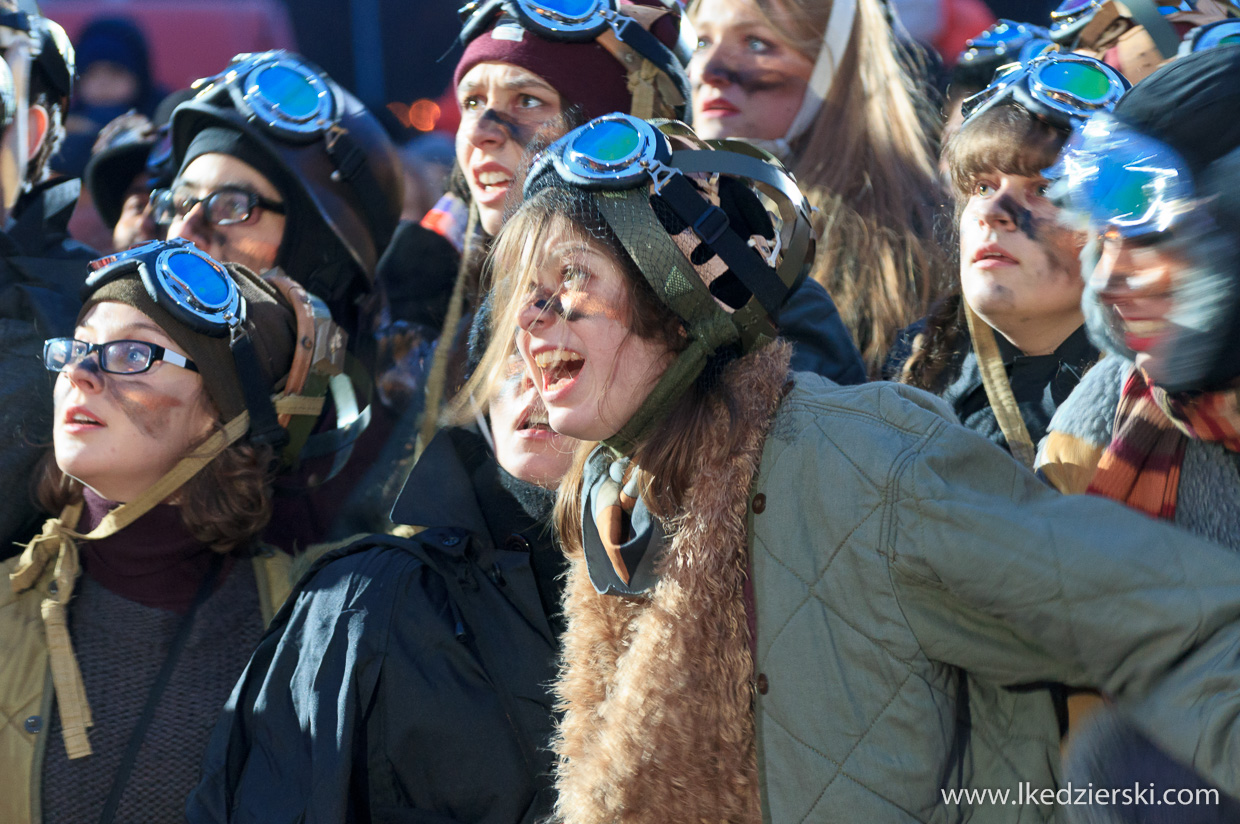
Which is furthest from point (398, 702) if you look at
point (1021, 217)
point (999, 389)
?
point (1021, 217)

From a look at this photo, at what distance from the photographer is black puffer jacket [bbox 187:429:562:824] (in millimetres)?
2479

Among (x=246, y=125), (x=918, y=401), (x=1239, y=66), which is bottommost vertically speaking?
(x=246, y=125)

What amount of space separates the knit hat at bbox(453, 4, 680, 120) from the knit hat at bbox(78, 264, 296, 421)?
956 millimetres

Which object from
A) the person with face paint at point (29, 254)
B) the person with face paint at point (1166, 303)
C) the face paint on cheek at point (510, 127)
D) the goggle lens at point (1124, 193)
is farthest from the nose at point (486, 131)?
the goggle lens at point (1124, 193)

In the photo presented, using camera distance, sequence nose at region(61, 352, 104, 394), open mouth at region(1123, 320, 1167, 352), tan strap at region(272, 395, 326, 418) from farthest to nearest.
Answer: tan strap at region(272, 395, 326, 418)
nose at region(61, 352, 104, 394)
open mouth at region(1123, 320, 1167, 352)

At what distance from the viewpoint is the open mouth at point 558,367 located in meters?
2.05

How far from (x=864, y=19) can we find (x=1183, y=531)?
8.48 feet

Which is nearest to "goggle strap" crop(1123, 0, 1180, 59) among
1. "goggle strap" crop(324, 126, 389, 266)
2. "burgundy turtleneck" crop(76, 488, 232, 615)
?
"goggle strap" crop(324, 126, 389, 266)

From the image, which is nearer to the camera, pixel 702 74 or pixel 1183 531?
pixel 1183 531

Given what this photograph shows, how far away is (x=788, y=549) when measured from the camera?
6.25 feet

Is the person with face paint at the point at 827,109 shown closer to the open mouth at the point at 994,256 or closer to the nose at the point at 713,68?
→ the nose at the point at 713,68

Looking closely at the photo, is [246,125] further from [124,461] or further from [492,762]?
[492,762]

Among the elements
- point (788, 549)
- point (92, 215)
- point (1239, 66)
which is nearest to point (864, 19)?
point (1239, 66)

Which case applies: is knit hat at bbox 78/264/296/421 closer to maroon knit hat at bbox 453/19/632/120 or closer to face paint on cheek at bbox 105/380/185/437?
face paint on cheek at bbox 105/380/185/437
